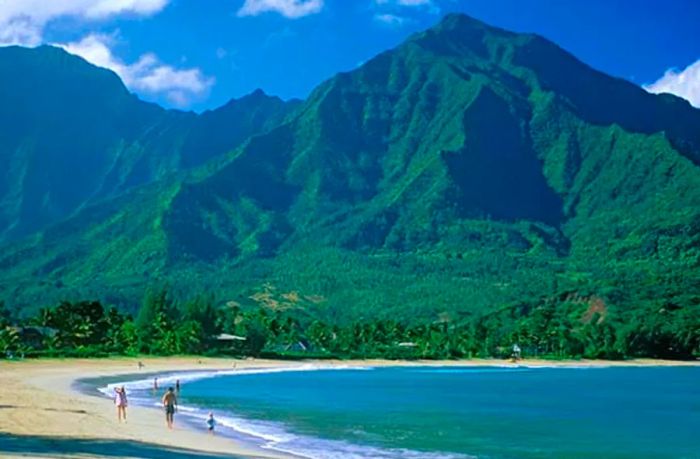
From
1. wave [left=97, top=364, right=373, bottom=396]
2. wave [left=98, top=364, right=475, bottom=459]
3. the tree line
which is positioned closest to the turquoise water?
wave [left=98, top=364, right=475, bottom=459]

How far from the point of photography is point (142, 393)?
65375mm

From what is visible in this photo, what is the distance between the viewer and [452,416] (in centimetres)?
5606

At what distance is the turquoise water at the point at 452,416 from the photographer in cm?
4019

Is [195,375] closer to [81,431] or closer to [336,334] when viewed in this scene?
[81,431]

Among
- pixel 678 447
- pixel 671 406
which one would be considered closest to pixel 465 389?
pixel 671 406

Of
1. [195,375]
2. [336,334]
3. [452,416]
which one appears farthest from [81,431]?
[336,334]

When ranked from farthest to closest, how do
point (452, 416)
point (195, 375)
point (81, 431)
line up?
point (195, 375)
point (452, 416)
point (81, 431)

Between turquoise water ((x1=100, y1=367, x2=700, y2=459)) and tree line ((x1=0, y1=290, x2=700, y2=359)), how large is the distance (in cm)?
2707

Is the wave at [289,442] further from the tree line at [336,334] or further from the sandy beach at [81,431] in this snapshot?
the tree line at [336,334]

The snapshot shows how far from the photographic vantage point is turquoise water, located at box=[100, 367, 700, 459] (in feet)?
132

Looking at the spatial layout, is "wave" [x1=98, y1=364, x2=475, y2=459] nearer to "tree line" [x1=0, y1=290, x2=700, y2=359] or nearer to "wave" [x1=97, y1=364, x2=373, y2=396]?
"wave" [x1=97, y1=364, x2=373, y2=396]

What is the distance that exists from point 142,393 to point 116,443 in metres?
34.4

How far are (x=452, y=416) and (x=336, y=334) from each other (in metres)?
104

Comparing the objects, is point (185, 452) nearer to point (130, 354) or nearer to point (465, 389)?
point (465, 389)
